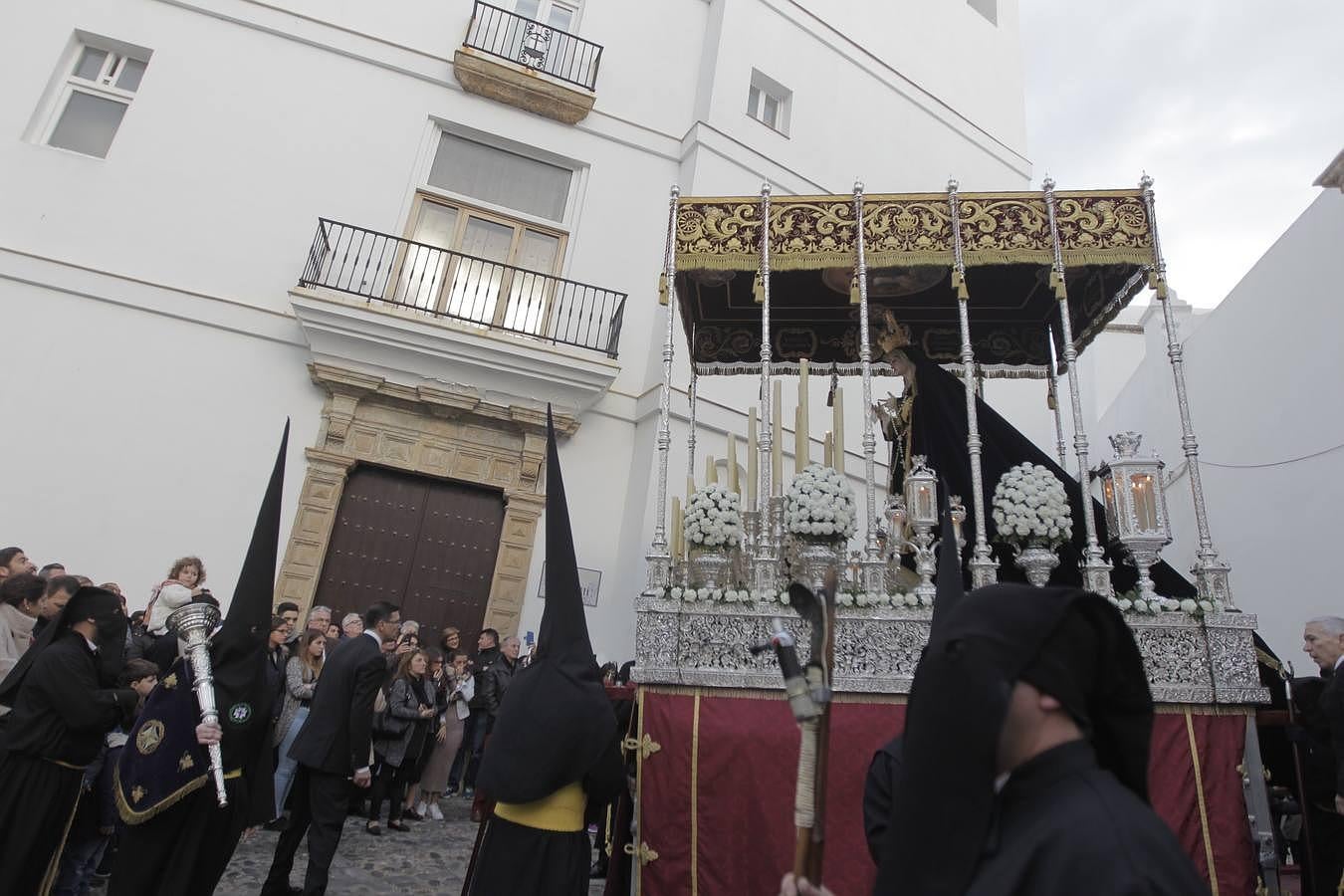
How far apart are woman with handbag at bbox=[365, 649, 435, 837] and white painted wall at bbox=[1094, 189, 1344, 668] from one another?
882cm

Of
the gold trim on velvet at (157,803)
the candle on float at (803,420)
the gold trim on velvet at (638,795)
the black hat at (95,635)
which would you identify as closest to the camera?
the gold trim on velvet at (157,803)

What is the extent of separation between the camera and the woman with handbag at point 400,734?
5648 mm

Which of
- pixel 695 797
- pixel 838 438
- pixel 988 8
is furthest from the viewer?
pixel 988 8

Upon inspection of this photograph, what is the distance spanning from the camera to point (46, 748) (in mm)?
3217

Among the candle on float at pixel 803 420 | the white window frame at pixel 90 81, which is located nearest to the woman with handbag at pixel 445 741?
the candle on float at pixel 803 420

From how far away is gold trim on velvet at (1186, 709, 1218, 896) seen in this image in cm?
341

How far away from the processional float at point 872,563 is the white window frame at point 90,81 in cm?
794

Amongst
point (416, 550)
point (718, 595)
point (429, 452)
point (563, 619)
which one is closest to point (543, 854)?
point (563, 619)

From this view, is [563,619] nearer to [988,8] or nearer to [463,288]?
[463,288]

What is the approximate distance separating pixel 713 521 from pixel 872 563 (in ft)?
3.05

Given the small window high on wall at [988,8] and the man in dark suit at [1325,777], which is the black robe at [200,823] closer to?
the man in dark suit at [1325,777]

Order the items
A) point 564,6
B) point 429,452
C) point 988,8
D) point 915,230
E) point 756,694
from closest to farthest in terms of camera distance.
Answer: point 756,694
point 915,230
point 429,452
point 564,6
point 988,8

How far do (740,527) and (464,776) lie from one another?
4907 millimetres

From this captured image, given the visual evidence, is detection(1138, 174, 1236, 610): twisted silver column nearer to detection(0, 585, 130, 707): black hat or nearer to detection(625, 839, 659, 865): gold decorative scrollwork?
detection(625, 839, 659, 865): gold decorative scrollwork
